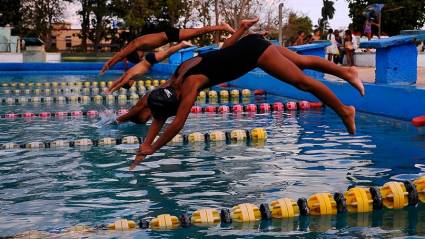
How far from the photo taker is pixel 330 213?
5906mm

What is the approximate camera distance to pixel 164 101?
6.55 metres

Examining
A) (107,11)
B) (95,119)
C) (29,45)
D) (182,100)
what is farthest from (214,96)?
(107,11)

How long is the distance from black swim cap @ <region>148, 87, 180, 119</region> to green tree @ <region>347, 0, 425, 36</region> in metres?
39.5

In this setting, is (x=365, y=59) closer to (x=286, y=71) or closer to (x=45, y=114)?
(x=45, y=114)

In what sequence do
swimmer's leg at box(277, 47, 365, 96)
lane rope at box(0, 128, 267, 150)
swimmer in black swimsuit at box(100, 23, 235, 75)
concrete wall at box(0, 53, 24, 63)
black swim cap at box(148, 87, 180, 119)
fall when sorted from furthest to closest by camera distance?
concrete wall at box(0, 53, 24, 63), lane rope at box(0, 128, 267, 150), swimmer in black swimsuit at box(100, 23, 235, 75), swimmer's leg at box(277, 47, 365, 96), black swim cap at box(148, 87, 180, 119)

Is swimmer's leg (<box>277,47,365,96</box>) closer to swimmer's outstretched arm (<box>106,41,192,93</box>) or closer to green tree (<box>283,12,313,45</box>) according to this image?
swimmer's outstretched arm (<box>106,41,192,93</box>)

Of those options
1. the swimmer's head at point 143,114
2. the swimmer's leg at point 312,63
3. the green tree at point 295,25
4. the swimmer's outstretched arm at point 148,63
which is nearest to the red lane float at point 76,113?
the swimmer's outstretched arm at point 148,63

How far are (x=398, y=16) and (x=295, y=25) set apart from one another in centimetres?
2372

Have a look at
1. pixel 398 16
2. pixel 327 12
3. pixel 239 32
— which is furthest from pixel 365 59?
pixel 327 12

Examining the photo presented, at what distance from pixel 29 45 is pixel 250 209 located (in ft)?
145

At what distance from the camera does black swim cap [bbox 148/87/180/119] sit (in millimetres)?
6547

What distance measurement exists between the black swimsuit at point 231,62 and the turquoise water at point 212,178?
47.1 inches

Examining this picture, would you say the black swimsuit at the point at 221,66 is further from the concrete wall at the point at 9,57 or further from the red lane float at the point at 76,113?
the concrete wall at the point at 9,57

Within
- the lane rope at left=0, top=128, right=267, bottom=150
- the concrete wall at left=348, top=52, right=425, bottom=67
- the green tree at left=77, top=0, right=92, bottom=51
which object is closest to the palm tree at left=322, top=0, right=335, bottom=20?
the green tree at left=77, top=0, right=92, bottom=51
